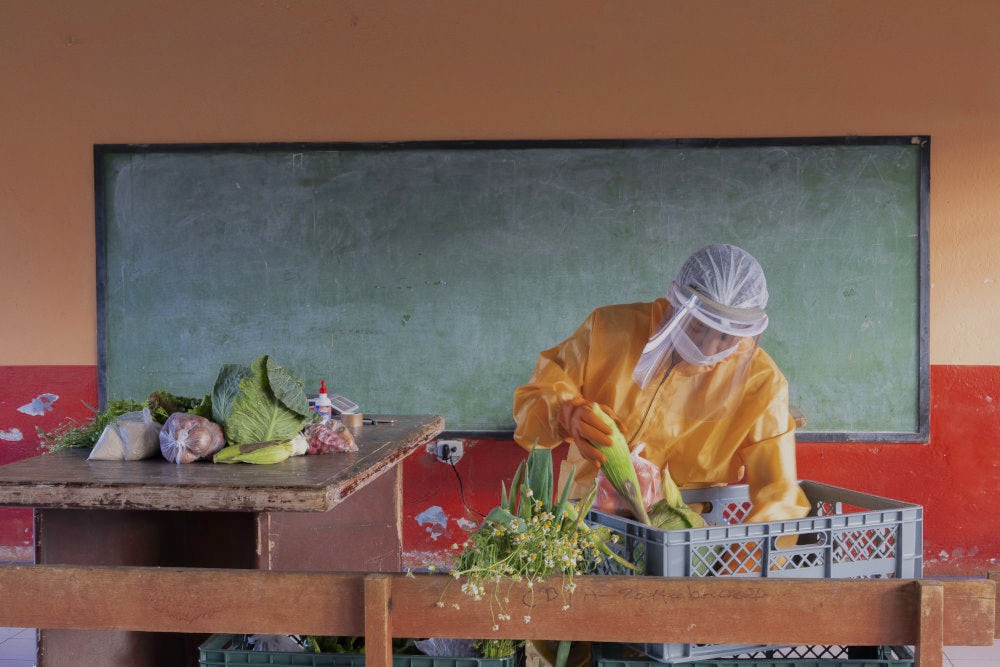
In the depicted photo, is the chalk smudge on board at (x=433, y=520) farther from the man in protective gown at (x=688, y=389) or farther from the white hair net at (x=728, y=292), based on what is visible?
the white hair net at (x=728, y=292)

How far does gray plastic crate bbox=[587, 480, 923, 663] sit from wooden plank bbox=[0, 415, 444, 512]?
0.64 metres

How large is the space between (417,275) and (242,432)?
6.74 ft

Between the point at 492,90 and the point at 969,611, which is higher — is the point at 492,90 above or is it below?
above

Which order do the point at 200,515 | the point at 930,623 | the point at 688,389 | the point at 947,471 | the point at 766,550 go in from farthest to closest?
the point at 947,471, the point at 200,515, the point at 688,389, the point at 766,550, the point at 930,623

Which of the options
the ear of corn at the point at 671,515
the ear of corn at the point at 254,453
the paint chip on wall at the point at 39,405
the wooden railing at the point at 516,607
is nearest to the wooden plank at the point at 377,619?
the wooden railing at the point at 516,607

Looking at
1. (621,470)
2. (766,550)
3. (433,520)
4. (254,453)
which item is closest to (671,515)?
(621,470)

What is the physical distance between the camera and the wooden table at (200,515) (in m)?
1.91

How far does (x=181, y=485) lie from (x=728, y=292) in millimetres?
1460

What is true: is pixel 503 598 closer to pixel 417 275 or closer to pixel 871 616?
pixel 871 616

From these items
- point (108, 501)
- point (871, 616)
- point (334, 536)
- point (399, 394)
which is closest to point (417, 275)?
point (399, 394)

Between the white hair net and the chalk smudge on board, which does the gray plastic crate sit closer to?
the white hair net

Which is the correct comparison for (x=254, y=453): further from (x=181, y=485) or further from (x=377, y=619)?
(x=377, y=619)

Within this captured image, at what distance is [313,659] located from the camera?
70.5 inches

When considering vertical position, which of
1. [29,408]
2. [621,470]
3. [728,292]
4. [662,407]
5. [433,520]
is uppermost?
[728,292]
